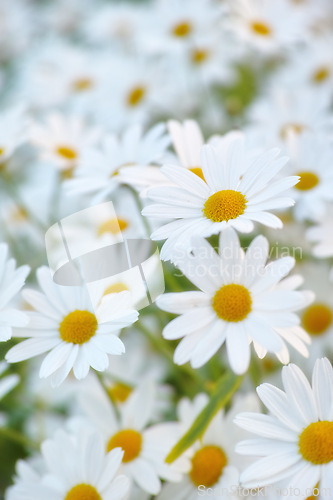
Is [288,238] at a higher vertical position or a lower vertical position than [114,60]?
lower

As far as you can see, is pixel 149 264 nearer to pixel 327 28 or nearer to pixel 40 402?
pixel 40 402

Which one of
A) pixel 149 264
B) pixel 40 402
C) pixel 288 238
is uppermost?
pixel 149 264

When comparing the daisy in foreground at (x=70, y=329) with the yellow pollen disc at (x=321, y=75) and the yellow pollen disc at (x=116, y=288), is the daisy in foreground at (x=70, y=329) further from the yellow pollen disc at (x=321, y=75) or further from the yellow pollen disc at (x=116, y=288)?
the yellow pollen disc at (x=321, y=75)

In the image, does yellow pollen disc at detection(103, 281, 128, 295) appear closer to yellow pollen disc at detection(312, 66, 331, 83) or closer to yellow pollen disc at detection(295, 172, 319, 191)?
yellow pollen disc at detection(295, 172, 319, 191)

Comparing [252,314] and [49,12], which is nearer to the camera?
[252,314]

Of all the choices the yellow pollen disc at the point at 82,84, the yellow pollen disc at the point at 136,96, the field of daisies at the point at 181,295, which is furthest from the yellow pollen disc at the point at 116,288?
the yellow pollen disc at the point at 82,84

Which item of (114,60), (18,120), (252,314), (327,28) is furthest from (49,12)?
(252,314)

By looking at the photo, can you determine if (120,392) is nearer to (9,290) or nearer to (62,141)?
(9,290)
